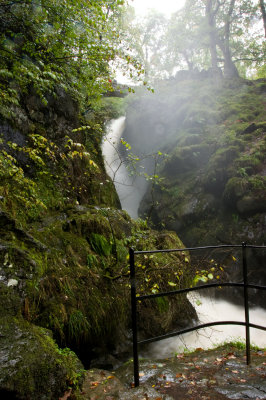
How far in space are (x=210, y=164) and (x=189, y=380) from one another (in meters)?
8.90

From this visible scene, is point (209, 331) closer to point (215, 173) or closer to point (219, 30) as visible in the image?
point (215, 173)

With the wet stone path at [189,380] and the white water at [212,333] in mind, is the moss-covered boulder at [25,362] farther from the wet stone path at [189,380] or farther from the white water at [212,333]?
the white water at [212,333]

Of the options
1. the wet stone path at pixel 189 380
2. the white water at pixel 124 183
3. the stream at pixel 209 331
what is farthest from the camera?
the white water at pixel 124 183

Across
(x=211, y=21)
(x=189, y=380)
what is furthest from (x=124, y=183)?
(x=211, y=21)

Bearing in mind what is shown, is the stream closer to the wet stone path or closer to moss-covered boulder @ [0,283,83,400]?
the wet stone path

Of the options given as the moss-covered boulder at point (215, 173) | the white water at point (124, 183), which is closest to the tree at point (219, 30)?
the moss-covered boulder at point (215, 173)

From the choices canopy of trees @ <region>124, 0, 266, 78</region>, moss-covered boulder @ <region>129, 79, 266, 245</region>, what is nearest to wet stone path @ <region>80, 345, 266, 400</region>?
moss-covered boulder @ <region>129, 79, 266, 245</region>

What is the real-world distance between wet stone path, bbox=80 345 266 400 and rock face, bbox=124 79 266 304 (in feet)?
12.0

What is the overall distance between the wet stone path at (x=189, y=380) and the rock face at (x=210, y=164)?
12.0 feet

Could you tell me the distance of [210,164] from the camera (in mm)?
10219

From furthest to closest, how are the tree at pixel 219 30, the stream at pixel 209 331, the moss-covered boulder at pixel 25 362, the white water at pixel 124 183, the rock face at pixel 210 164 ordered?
the tree at pixel 219 30 < the white water at pixel 124 183 < the rock face at pixel 210 164 < the stream at pixel 209 331 < the moss-covered boulder at pixel 25 362

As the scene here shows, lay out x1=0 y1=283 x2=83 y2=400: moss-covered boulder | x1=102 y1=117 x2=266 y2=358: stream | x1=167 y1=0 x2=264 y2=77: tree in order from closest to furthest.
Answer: x1=0 y1=283 x2=83 y2=400: moss-covered boulder
x1=102 y1=117 x2=266 y2=358: stream
x1=167 y1=0 x2=264 y2=77: tree

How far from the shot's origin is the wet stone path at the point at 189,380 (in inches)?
84.8

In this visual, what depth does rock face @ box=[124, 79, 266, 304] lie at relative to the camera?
27.7 feet
